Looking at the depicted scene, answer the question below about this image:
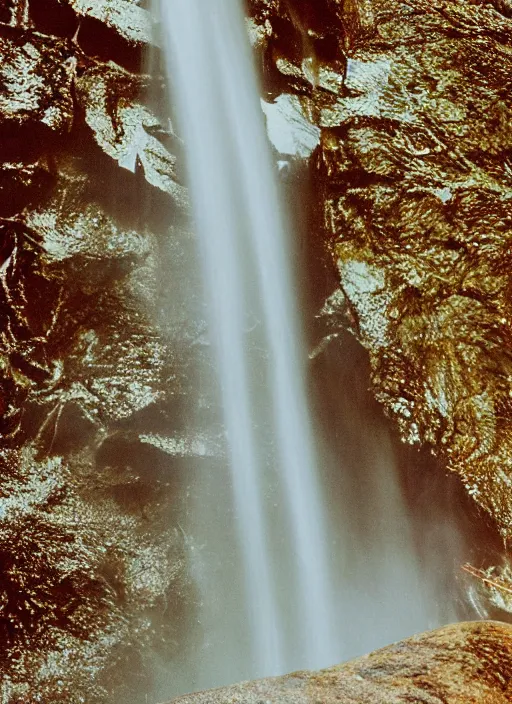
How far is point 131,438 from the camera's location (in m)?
4.84

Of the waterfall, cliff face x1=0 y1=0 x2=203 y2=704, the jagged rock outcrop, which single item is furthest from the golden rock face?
cliff face x1=0 y1=0 x2=203 y2=704

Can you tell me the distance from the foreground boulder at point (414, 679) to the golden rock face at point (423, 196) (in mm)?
2280

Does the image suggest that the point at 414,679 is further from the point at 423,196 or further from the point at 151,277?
the point at 423,196

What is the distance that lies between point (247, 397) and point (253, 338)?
593mm

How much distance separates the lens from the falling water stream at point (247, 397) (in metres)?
4.96

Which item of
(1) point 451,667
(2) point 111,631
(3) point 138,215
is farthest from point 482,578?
(3) point 138,215

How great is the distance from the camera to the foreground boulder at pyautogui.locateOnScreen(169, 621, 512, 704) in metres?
2.24

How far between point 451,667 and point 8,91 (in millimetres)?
5426

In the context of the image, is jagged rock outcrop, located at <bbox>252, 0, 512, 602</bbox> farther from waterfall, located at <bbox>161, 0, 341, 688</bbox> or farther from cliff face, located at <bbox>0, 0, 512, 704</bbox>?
Answer: waterfall, located at <bbox>161, 0, 341, 688</bbox>

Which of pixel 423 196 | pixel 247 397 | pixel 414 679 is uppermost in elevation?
pixel 423 196

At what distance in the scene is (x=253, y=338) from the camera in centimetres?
542

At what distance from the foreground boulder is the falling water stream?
2498mm

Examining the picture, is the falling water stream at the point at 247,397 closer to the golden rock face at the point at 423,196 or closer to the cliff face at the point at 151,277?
the cliff face at the point at 151,277

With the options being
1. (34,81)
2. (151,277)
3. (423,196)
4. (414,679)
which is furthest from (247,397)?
(34,81)
